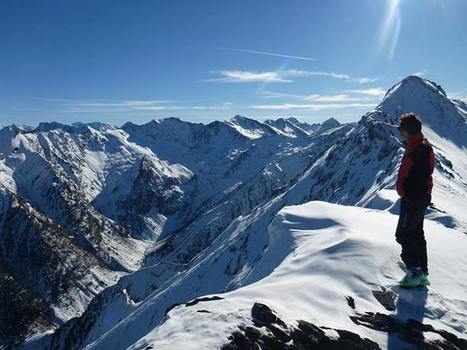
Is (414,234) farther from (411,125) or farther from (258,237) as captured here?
(258,237)

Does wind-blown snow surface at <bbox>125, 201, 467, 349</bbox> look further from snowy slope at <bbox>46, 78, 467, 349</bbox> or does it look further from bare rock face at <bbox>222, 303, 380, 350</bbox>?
snowy slope at <bbox>46, 78, 467, 349</bbox>

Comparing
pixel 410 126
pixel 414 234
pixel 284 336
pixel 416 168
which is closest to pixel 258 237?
pixel 414 234

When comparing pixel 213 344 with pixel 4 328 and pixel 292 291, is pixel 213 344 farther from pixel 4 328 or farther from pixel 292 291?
pixel 4 328

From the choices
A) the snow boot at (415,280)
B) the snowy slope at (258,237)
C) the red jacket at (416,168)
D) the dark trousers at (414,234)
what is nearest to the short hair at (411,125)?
the red jacket at (416,168)

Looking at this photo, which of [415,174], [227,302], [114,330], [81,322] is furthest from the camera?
[81,322]

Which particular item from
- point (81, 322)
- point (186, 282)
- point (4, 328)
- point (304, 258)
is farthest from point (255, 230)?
point (4, 328)

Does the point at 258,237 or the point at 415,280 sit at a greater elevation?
the point at 415,280

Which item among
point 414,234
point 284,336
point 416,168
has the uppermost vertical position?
point 416,168
